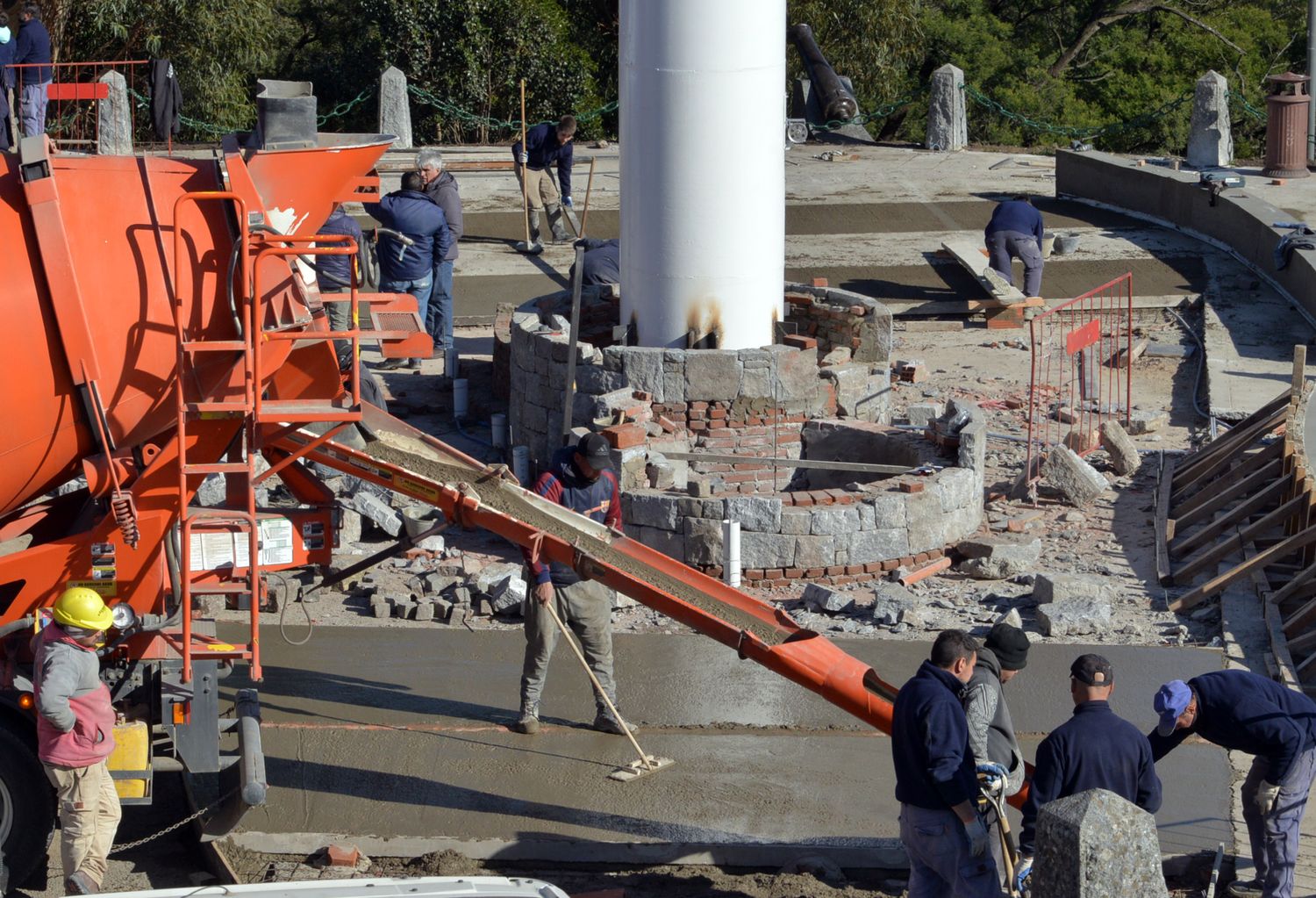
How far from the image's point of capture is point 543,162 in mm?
19266

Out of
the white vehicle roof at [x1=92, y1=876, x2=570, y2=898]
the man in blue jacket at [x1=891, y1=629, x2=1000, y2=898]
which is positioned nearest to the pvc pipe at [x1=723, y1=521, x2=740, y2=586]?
the man in blue jacket at [x1=891, y1=629, x2=1000, y2=898]

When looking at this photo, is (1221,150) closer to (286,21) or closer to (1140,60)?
(1140,60)

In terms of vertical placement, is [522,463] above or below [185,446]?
below

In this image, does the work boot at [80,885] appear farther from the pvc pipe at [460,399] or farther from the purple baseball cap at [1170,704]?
the pvc pipe at [460,399]

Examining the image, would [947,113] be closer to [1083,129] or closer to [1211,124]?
[1211,124]

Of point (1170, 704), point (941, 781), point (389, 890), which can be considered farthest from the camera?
point (1170, 704)

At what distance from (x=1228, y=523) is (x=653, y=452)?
3.87 m

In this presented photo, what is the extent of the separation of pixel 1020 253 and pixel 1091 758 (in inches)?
469

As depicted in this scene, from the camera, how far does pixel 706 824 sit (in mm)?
7477

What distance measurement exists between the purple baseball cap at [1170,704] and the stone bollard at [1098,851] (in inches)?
56.3

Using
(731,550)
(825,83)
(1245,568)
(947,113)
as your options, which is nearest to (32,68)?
(731,550)

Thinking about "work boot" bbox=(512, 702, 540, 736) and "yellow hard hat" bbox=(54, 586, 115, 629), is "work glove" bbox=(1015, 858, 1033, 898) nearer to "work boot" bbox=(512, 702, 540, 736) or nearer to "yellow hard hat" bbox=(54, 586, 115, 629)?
"work boot" bbox=(512, 702, 540, 736)

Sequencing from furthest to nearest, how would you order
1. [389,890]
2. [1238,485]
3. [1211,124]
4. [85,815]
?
[1211,124] → [1238,485] → [85,815] → [389,890]

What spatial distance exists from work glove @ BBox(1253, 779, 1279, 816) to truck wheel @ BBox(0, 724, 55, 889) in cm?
502
